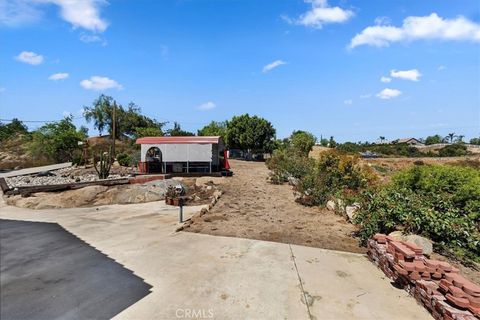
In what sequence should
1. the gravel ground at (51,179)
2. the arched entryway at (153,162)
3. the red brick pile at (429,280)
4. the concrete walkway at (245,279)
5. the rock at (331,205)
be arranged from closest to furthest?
the red brick pile at (429,280)
the concrete walkway at (245,279)
the rock at (331,205)
the gravel ground at (51,179)
the arched entryway at (153,162)

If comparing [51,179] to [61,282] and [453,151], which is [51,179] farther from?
[453,151]

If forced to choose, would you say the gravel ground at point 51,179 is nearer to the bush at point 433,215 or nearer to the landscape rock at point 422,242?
the bush at point 433,215

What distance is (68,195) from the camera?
15.4 meters

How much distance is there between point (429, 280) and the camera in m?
5.39

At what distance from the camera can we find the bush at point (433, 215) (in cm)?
766

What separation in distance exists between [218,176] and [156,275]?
16.4m

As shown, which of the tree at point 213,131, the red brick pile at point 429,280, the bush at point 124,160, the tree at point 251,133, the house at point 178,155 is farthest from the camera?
the tree at point 213,131

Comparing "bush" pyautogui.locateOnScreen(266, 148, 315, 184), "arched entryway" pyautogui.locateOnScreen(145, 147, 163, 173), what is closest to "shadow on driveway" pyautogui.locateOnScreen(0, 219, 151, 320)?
"bush" pyautogui.locateOnScreen(266, 148, 315, 184)

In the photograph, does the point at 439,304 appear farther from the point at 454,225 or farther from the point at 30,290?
the point at 30,290

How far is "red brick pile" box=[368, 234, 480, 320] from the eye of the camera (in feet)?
14.3

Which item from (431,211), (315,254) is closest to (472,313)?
(315,254)

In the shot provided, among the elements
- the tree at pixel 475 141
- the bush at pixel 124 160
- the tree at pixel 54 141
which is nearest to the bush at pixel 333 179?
the bush at pixel 124 160

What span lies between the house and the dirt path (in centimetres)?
797

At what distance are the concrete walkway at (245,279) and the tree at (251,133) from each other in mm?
37608
